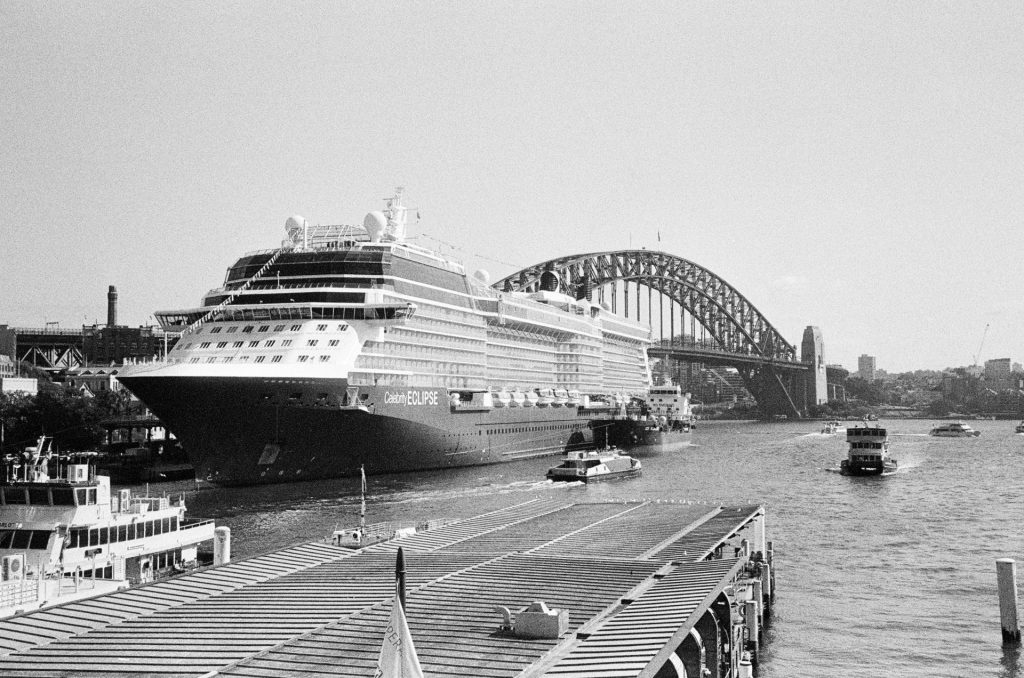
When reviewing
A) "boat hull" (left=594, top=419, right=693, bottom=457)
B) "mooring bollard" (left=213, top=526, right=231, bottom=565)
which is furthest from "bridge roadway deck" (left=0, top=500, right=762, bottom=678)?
"boat hull" (left=594, top=419, right=693, bottom=457)

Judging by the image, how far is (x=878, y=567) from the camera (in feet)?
128

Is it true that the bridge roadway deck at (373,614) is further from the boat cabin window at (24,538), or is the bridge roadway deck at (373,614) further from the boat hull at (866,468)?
the boat hull at (866,468)

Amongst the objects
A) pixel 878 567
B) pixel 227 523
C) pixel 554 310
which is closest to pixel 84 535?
pixel 227 523

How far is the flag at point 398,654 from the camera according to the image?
482 inches

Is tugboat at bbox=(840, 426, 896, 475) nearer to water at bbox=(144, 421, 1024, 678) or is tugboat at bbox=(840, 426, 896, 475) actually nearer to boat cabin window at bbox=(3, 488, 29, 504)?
water at bbox=(144, 421, 1024, 678)

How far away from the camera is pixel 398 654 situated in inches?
482

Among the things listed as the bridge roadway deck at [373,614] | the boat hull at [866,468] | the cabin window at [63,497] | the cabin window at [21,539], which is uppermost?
the cabin window at [63,497]

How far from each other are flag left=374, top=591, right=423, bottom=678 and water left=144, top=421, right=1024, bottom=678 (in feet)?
56.9

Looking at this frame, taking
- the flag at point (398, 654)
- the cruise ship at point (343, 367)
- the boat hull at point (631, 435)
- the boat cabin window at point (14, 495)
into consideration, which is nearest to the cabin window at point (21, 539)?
the boat cabin window at point (14, 495)

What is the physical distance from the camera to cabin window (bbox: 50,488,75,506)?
28.6 m

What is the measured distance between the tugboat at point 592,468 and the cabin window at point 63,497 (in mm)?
43934

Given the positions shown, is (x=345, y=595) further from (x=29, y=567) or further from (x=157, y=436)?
(x=157, y=436)

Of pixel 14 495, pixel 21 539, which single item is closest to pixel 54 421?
pixel 14 495

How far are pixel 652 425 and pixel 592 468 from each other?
118 ft
